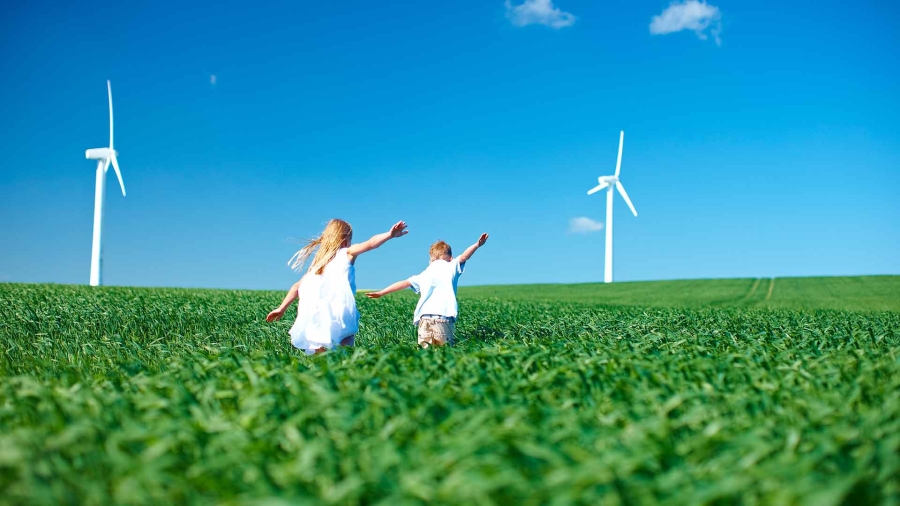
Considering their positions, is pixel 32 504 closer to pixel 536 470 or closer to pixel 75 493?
pixel 75 493

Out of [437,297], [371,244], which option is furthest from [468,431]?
[437,297]

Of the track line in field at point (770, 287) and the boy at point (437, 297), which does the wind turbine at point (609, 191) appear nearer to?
the track line in field at point (770, 287)

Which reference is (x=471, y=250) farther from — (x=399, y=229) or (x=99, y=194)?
(x=99, y=194)

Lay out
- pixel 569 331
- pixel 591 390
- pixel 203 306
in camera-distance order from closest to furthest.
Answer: pixel 591 390
pixel 569 331
pixel 203 306

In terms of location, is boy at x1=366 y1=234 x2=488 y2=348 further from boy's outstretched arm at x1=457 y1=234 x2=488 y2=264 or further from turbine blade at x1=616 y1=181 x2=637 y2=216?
turbine blade at x1=616 y1=181 x2=637 y2=216

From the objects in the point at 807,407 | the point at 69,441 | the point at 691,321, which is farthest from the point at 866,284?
the point at 69,441

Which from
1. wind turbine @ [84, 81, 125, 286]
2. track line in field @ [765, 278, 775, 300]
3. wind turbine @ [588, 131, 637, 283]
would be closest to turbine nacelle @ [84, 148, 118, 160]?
wind turbine @ [84, 81, 125, 286]

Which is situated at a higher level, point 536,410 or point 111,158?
point 111,158

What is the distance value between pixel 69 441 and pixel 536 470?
8.24 ft

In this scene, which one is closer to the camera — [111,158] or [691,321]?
[691,321]

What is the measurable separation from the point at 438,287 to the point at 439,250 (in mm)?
674

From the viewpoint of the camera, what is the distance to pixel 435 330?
32.8 feet

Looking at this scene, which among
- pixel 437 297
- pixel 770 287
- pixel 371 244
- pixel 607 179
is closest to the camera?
pixel 371 244

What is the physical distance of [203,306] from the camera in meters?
19.1
